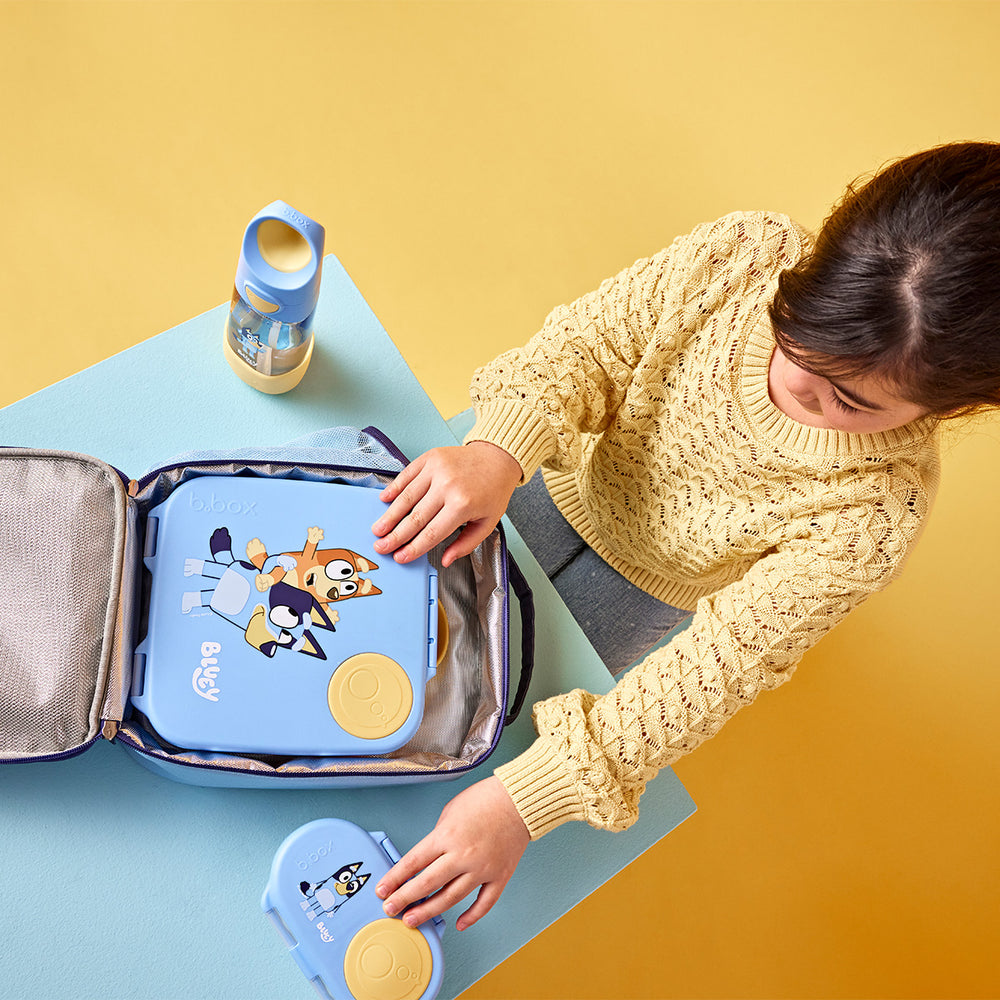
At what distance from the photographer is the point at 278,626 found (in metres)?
0.59

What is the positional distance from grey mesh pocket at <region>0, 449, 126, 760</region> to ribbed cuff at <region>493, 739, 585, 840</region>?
0.97 feet

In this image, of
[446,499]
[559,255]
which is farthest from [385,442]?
[559,255]

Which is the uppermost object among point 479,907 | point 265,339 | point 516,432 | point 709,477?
point 265,339

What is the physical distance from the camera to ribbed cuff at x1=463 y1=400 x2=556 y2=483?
2.32 feet

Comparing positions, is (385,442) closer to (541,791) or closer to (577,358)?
(577,358)

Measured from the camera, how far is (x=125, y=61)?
1412 mm

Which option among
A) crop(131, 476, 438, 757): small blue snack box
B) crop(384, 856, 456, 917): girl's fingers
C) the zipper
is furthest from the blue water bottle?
crop(384, 856, 456, 917): girl's fingers

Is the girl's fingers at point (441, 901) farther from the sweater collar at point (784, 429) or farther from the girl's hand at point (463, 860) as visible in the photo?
the sweater collar at point (784, 429)

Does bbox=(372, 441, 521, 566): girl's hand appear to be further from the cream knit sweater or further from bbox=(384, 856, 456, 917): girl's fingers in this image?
bbox=(384, 856, 456, 917): girl's fingers

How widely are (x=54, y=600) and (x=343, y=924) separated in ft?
1.00

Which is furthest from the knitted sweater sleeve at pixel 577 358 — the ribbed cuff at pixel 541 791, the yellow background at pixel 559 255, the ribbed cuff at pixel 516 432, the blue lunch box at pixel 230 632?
the yellow background at pixel 559 255

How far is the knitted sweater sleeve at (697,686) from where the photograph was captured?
2.13ft

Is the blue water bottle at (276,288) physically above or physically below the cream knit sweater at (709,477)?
above

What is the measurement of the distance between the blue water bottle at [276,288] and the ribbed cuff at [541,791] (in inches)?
14.8
